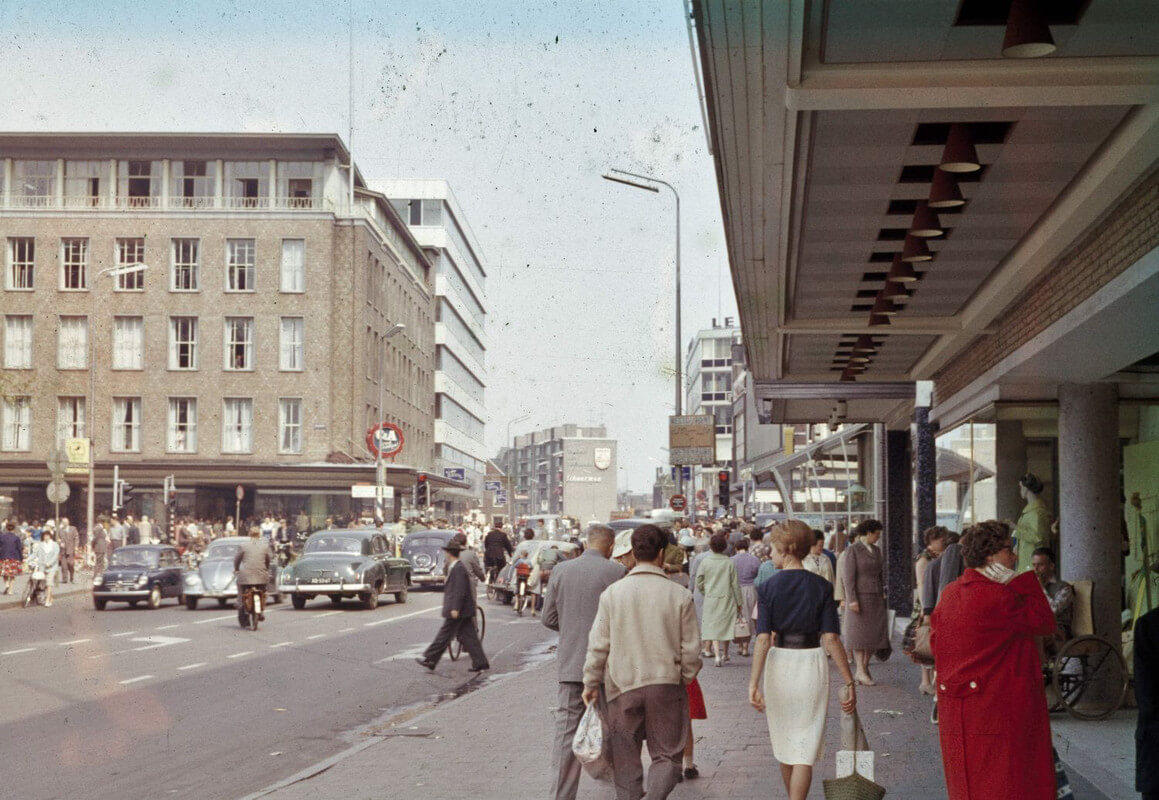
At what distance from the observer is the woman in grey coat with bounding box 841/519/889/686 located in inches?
651

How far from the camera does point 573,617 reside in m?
9.50

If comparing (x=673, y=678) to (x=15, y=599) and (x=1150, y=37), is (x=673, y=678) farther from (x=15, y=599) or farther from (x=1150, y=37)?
(x=15, y=599)

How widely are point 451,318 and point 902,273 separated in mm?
84716

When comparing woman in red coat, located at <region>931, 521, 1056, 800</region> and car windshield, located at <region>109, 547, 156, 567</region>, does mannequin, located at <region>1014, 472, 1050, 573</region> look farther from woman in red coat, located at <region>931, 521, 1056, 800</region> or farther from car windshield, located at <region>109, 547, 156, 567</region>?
car windshield, located at <region>109, 547, 156, 567</region>

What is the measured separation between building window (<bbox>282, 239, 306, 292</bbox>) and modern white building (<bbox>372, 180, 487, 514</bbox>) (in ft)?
69.2

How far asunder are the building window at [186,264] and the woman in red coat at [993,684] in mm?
60375

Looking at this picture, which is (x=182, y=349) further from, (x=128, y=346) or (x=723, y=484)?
(x=723, y=484)

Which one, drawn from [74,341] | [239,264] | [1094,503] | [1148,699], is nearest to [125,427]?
[74,341]

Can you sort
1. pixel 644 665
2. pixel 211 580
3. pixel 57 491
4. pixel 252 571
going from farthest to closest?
pixel 57 491 < pixel 211 580 < pixel 252 571 < pixel 644 665

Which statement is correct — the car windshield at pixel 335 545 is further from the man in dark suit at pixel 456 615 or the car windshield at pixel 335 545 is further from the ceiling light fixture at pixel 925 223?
the ceiling light fixture at pixel 925 223

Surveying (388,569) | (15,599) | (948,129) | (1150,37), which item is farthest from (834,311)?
(15,599)

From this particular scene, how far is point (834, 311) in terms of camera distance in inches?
679

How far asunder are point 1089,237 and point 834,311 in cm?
550

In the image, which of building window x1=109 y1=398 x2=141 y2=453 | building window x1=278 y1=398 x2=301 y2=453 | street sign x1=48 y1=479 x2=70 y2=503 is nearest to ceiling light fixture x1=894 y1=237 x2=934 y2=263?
street sign x1=48 y1=479 x2=70 y2=503
